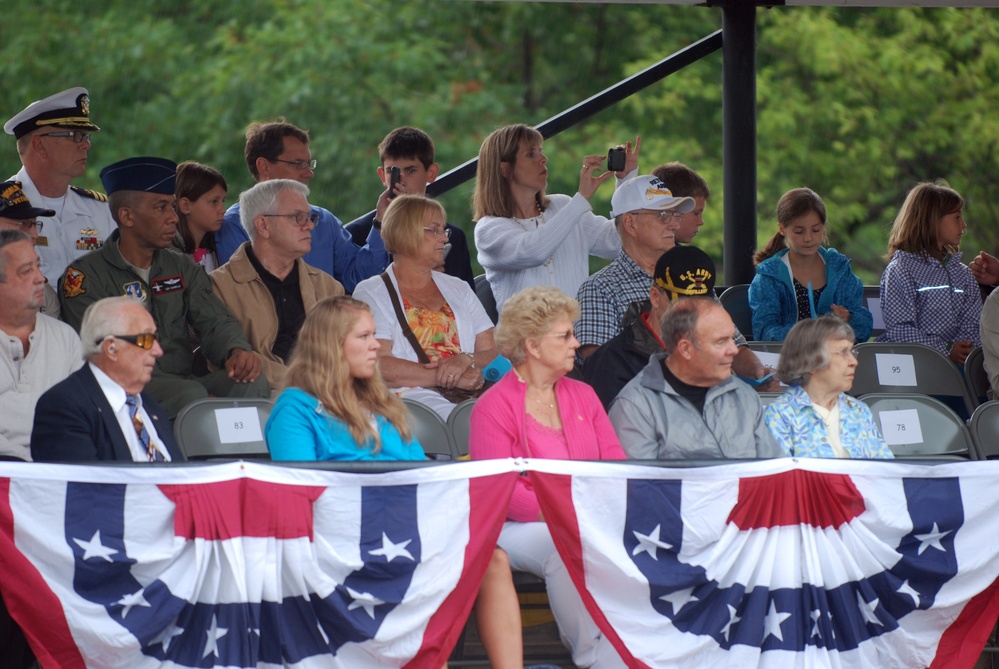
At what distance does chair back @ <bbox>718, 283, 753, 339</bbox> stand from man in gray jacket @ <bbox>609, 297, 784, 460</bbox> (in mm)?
2602

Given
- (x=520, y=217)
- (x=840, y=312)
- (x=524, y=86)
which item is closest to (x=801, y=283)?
(x=840, y=312)

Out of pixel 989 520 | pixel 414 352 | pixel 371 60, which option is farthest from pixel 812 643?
pixel 371 60

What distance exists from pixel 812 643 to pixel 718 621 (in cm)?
28

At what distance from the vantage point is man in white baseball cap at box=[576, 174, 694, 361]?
18.4 feet

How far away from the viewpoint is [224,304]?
5730 millimetres

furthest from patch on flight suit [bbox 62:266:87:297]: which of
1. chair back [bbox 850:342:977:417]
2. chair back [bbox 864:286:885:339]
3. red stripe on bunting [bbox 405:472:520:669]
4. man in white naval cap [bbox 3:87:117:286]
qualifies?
chair back [bbox 864:286:885:339]

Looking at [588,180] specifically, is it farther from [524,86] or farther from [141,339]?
[524,86]

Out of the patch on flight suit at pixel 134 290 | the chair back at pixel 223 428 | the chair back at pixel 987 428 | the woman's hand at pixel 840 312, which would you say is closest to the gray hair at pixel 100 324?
the chair back at pixel 223 428

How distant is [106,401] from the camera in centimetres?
424

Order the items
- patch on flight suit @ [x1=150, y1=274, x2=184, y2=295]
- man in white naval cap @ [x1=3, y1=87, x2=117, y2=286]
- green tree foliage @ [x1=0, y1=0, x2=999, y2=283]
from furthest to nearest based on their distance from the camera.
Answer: green tree foliage @ [x1=0, y1=0, x2=999, y2=283] → man in white naval cap @ [x1=3, y1=87, x2=117, y2=286] → patch on flight suit @ [x1=150, y1=274, x2=184, y2=295]

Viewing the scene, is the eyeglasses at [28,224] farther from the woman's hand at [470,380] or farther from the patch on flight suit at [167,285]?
the woman's hand at [470,380]

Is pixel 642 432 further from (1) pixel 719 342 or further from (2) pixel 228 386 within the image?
(2) pixel 228 386

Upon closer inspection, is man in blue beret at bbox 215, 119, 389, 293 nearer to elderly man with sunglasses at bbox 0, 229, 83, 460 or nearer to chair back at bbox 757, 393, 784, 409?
elderly man with sunglasses at bbox 0, 229, 83, 460

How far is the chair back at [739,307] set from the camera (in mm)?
7309
